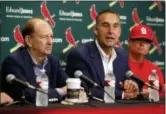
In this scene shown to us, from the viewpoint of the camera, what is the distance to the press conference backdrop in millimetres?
2912

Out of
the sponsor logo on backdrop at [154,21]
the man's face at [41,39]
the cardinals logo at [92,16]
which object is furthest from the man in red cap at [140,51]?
the sponsor logo on backdrop at [154,21]

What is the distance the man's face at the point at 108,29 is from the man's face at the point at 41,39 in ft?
1.19

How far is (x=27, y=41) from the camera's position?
2350mm

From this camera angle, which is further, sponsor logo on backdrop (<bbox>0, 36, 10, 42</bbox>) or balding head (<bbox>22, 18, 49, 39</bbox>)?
sponsor logo on backdrop (<bbox>0, 36, 10, 42</bbox>)

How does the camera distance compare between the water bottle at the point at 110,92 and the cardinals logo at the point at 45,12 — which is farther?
the cardinals logo at the point at 45,12

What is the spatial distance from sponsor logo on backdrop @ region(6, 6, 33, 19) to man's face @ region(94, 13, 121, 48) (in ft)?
2.64

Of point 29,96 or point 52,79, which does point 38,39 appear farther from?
point 29,96

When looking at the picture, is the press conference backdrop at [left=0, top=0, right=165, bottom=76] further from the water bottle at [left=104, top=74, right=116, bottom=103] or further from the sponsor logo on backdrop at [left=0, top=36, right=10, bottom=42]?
the water bottle at [left=104, top=74, right=116, bottom=103]

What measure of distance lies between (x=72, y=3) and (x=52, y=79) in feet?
3.49

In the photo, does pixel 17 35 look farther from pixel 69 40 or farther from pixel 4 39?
pixel 69 40

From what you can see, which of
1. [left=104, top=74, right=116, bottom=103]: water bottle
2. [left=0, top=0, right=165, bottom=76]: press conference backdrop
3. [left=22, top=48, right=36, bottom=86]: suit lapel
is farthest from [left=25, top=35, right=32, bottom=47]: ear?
[left=104, top=74, right=116, bottom=103]: water bottle

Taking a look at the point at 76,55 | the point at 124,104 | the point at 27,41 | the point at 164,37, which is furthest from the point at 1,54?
the point at 164,37

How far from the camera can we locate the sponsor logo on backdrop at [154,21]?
12.1 ft

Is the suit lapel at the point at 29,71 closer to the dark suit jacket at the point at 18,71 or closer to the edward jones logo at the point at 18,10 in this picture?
the dark suit jacket at the point at 18,71
